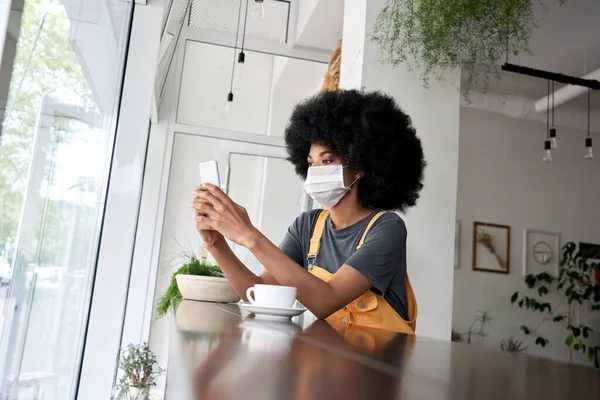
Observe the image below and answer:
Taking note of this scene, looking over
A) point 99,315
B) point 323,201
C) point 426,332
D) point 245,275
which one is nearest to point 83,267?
point 99,315

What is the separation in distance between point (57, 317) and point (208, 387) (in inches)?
58.5

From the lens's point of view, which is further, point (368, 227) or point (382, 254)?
point (368, 227)

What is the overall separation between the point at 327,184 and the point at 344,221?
0.48 feet

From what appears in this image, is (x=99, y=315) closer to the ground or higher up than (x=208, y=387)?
closer to the ground

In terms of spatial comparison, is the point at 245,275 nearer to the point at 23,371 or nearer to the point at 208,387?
the point at 23,371

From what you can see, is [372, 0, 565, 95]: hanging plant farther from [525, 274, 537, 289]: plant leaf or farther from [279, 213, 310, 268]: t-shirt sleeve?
[525, 274, 537, 289]: plant leaf

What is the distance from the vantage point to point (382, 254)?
162cm

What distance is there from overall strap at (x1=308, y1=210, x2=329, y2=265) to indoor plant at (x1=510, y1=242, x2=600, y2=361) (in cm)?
466

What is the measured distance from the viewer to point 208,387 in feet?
1.19

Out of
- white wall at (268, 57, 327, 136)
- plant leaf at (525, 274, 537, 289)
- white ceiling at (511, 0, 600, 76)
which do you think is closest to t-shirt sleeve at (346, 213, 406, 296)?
white ceiling at (511, 0, 600, 76)

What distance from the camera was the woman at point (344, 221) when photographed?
59.4 inches

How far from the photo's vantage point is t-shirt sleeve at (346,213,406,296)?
1.57m

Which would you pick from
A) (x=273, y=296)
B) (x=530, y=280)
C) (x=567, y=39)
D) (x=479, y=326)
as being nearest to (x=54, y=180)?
(x=273, y=296)

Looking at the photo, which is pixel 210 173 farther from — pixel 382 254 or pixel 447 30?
pixel 447 30
